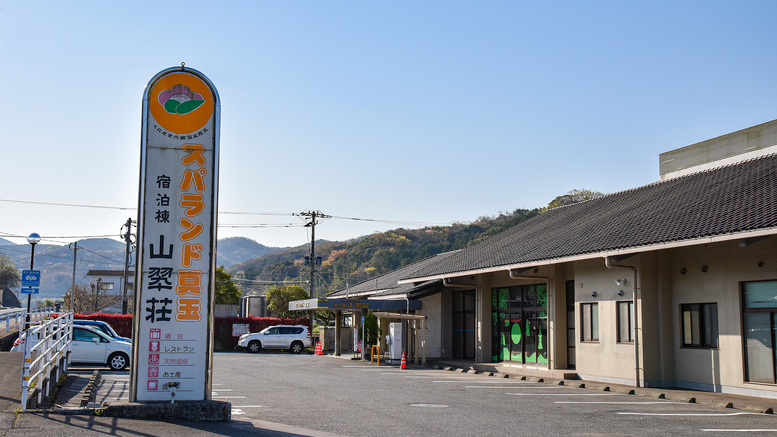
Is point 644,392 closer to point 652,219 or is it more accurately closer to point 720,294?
point 720,294

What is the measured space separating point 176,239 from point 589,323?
42.8ft

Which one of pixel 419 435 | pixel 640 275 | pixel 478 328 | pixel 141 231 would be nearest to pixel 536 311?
pixel 478 328

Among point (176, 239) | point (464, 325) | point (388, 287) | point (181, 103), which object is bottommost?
point (464, 325)

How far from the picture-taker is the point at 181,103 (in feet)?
35.3

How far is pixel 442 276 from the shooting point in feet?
82.8

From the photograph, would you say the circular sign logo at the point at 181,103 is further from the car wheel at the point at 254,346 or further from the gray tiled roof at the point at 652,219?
the car wheel at the point at 254,346

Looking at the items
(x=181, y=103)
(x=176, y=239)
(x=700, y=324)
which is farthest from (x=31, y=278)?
(x=700, y=324)

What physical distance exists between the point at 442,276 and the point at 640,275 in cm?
907

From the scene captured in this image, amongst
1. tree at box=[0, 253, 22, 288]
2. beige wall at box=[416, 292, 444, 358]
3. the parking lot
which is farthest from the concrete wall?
tree at box=[0, 253, 22, 288]

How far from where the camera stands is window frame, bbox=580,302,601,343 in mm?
19234

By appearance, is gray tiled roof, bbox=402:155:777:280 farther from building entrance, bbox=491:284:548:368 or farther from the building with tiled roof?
building entrance, bbox=491:284:548:368

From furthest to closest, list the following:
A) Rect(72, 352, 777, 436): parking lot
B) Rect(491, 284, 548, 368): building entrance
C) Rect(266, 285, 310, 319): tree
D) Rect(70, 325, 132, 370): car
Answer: Rect(266, 285, 310, 319): tree < Rect(491, 284, 548, 368): building entrance < Rect(70, 325, 132, 370): car < Rect(72, 352, 777, 436): parking lot

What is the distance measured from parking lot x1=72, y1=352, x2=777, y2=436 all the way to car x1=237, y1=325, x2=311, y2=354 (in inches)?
771

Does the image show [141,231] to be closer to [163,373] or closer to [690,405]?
[163,373]
